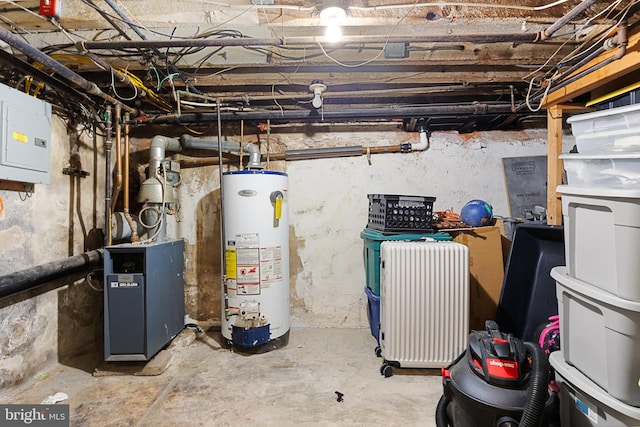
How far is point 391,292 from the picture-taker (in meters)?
2.16

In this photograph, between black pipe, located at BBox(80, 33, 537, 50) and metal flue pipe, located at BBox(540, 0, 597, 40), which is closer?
metal flue pipe, located at BBox(540, 0, 597, 40)

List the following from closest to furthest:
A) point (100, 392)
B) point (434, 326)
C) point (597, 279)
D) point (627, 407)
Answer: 1. point (627, 407)
2. point (597, 279)
3. point (100, 392)
4. point (434, 326)

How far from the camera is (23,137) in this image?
73.3 inches

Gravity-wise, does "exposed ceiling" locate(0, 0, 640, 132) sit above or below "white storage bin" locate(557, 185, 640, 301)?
above

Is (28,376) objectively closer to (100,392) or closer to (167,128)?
(100,392)

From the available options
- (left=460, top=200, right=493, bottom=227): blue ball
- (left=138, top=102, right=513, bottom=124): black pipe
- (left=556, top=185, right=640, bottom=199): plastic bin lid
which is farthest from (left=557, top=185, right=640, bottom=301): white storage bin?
(left=138, top=102, right=513, bottom=124): black pipe

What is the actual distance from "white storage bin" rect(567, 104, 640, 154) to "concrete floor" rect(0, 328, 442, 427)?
155 centimetres

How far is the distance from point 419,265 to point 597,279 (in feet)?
3.34

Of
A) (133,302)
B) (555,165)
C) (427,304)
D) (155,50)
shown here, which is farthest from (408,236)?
(155,50)

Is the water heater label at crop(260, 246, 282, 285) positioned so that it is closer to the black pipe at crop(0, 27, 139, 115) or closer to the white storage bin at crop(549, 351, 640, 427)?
the black pipe at crop(0, 27, 139, 115)

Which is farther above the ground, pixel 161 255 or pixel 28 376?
pixel 161 255

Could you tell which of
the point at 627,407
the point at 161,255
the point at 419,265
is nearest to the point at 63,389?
the point at 161,255

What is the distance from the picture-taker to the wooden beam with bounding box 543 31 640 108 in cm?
149

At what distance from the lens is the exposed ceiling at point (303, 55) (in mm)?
1654
